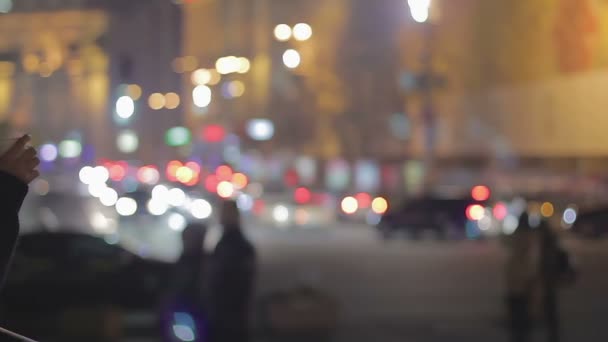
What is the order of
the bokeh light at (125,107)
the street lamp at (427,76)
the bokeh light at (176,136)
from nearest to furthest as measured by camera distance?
the bokeh light at (125,107) → the bokeh light at (176,136) → the street lamp at (427,76)

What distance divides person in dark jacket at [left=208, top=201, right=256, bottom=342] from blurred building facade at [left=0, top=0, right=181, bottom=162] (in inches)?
759

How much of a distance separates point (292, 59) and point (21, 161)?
164ft

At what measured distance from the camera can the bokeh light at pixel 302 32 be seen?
50.7m

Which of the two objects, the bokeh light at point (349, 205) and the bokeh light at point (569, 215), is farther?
the bokeh light at point (349, 205)

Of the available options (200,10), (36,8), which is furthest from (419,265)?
(36,8)

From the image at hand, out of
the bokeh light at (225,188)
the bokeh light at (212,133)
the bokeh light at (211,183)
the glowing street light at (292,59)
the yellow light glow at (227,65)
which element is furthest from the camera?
the glowing street light at (292,59)

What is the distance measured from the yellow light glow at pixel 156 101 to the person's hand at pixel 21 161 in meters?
21.7

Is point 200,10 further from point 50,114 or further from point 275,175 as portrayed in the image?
point 275,175

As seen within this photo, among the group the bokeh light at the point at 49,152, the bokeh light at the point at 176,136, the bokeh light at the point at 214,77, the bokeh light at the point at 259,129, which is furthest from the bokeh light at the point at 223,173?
the bokeh light at the point at 49,152

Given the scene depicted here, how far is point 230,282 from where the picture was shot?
29.8 feet

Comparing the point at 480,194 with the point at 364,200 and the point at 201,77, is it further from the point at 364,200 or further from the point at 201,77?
the point at 201,77

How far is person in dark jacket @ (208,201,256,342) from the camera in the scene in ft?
29.9

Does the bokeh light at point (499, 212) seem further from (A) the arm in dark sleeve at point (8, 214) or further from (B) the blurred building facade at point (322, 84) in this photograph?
(A) the arm in dark sleeve at point (8, 214)

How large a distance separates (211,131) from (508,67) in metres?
13.0
